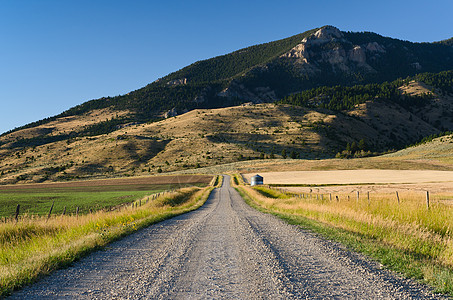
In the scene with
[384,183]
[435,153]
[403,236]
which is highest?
[403,236]

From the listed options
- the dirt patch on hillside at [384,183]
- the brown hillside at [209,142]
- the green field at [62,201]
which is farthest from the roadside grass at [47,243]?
the brown hillside at [209,142]

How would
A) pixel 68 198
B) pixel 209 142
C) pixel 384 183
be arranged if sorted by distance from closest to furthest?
pixel 68 198 < pixel 384 183 < pixel 209 142

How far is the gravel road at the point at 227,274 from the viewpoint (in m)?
5.99

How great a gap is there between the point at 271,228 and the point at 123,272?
8.85 metres

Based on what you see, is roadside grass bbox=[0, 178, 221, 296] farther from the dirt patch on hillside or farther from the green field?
the dirt patch on hillside

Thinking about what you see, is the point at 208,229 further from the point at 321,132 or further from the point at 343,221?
the point at 321,132

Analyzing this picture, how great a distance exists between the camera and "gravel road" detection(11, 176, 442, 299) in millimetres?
5988

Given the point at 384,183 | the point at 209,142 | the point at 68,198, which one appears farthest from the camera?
the point at 209,142

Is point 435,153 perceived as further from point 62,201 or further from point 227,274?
point 227,274

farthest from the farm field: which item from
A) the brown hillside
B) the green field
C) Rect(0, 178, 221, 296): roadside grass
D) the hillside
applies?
the hillside

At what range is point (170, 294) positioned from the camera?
5969mm

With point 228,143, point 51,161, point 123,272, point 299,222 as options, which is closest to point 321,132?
point 228,143

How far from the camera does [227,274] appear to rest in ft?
24.0

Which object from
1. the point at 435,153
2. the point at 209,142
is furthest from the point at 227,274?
the point at 209,142
